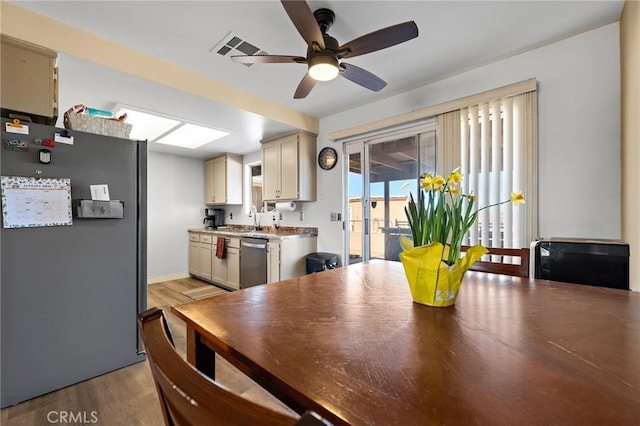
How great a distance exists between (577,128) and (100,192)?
11.4ft

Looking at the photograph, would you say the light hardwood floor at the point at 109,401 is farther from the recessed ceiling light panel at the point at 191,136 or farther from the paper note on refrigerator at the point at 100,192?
the recessed ceiling light panel at the point at 191,136

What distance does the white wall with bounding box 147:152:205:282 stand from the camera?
468 cm

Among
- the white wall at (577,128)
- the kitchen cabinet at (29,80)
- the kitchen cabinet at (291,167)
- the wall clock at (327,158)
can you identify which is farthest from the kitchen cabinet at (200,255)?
the white wall at (577,128)

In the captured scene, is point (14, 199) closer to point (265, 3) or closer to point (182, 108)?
point (182, 108)

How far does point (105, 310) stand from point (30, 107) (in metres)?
1.42

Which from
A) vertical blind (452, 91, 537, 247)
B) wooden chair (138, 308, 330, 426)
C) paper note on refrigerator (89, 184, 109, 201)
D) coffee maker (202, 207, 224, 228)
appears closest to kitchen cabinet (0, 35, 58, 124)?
paper note on refrigerator (89, 184, 109, 201)

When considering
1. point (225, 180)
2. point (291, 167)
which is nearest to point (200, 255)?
point (225, 180)

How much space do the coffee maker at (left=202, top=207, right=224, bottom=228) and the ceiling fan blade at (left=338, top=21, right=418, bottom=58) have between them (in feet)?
14.3

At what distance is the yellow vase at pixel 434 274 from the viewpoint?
3.01 feet

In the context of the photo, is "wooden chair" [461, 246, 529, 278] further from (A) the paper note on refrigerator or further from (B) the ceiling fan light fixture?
(A) the paper note on refrigerator

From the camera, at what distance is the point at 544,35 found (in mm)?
2027

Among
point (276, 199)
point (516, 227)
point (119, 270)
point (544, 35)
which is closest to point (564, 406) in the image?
point (516, 227)

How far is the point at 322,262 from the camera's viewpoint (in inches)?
133

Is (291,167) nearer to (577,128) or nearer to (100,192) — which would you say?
(100,192)
